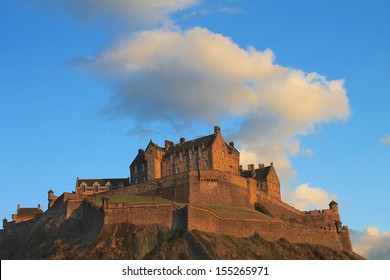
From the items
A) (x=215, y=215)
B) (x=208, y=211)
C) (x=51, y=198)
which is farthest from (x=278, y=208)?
(x=51, y=198)

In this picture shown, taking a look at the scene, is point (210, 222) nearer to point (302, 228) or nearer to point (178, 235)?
point (178, 235)

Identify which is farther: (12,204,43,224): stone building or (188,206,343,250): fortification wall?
(12,204,43,224): stone building

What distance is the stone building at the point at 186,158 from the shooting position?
277 ft

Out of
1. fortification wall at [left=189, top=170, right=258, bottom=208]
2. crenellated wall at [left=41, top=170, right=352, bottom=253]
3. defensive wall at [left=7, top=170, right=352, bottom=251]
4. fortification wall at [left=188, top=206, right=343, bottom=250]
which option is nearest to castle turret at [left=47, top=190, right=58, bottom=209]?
defensive wall at [left=7, top=170, right=352, bottom=251]

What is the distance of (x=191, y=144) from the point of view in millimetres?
87000

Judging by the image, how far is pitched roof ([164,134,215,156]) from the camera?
85.3 metres

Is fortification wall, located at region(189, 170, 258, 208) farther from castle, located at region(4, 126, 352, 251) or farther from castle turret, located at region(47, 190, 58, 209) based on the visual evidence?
castle turret, located at region(47, 190, 58, 209)

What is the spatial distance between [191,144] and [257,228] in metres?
19.4

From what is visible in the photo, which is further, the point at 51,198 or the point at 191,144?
the point at 191,144

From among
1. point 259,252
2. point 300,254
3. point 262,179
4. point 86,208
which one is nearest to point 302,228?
point 300,254

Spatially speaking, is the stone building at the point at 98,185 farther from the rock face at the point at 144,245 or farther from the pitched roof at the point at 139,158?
the rock face at the point at 144,245

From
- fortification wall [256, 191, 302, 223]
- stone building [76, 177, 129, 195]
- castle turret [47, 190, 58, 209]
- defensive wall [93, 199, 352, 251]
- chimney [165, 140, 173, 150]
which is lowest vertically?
defensive wall [93, 199, 352, 251]

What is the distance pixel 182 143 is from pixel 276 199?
49.7ft

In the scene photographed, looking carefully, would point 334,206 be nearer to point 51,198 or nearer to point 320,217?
point 320,217
